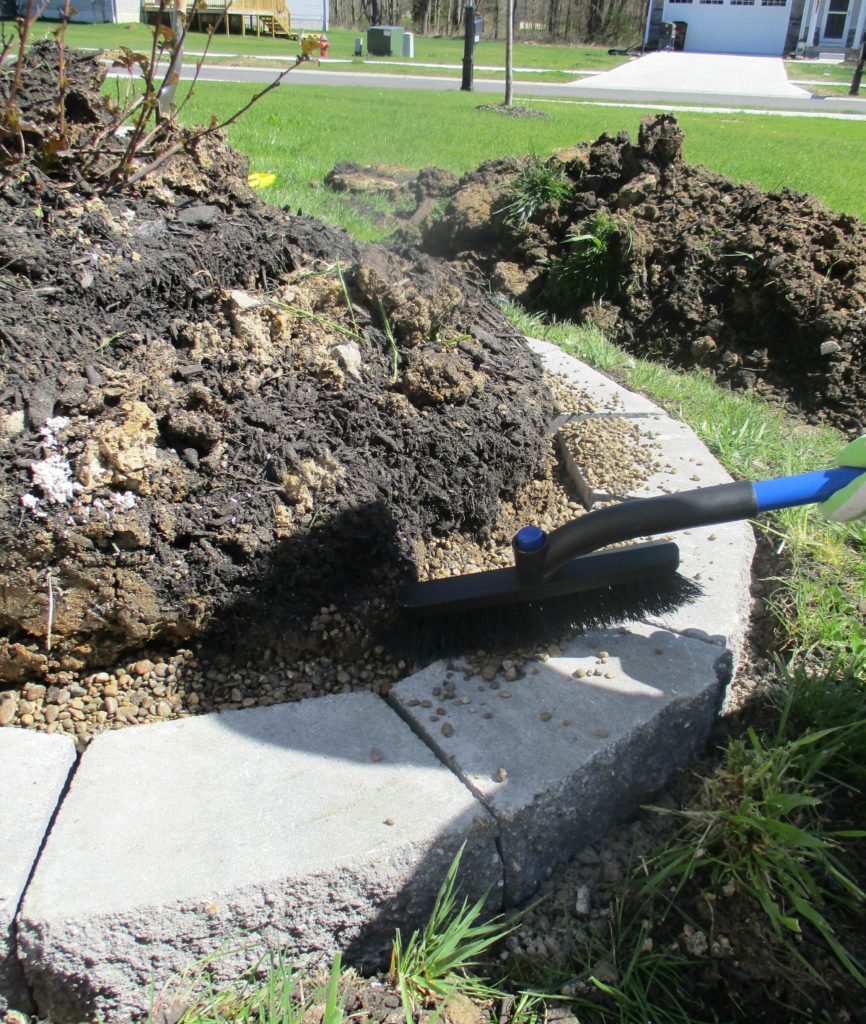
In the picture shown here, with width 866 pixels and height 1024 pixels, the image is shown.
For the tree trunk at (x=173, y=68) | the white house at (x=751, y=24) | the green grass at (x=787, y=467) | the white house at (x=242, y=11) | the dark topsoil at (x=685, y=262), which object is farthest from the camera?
the white house at (x=751, y=24)

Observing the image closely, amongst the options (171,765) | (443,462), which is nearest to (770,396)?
(443,462)

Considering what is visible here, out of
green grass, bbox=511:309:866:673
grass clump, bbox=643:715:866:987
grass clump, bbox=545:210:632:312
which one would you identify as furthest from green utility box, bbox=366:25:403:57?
grass clump, bbox=643:715:866:987

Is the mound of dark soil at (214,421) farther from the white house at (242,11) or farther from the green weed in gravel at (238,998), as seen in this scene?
the white house at (242,11)

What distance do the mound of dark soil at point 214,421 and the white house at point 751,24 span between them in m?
37.2

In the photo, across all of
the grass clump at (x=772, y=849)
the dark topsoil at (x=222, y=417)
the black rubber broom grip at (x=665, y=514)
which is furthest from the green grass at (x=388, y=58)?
the grass clump at (x=772, y=849)

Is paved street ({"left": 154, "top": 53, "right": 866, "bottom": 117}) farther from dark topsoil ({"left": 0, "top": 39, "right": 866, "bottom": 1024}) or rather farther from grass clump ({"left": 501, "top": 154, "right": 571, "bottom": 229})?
dark topsoil ({"left": 0, "top": 39, "right": 866, "bottom": 1024})

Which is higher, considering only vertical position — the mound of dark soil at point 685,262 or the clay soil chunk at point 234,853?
the mound of dark soil at point 685,262

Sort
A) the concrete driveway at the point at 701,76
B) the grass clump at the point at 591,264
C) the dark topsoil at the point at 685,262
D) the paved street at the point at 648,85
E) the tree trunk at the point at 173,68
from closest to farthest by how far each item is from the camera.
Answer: the tree trunk at the point at 173,68, the dark topsoil at the point at 685,262, the grass clump at the point at 591,264, the paved street at the point at 648,85, the concrete driveway at the point at 701,76

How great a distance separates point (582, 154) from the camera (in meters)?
4.85

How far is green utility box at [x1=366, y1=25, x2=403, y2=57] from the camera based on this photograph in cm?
2773

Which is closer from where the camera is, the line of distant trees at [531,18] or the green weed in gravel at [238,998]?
the green weed in gravel at [238,998]

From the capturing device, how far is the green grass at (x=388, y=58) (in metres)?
22.3

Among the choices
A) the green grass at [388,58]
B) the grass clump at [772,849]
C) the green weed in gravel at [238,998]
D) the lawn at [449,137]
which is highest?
the green grass at [388,58]

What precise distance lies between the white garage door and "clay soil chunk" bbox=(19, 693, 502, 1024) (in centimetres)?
3965
